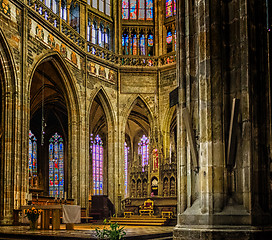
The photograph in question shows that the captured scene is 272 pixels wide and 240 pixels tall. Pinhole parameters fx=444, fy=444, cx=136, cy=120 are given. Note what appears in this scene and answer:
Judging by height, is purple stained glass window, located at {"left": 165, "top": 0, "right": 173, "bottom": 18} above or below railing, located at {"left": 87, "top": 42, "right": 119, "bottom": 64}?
above

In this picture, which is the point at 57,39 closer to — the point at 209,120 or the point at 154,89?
the point at 154,89

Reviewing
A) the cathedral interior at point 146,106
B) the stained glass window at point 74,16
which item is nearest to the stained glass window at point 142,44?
the cathedral interior at point 146,106

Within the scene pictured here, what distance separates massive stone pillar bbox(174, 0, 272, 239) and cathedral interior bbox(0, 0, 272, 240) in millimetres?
17

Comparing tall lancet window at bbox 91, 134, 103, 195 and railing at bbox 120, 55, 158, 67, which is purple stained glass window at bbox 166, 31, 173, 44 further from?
tall lancet window at bbox 91, 134, 103, 195

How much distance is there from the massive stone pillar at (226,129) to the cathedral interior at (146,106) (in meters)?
0.02

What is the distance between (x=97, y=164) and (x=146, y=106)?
8594 millimetres

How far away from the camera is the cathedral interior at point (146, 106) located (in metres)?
6.91

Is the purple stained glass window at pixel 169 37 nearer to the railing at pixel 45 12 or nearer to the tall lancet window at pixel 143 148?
Answer: the railing at pixel 45 12

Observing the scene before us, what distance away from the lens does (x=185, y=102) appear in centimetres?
762

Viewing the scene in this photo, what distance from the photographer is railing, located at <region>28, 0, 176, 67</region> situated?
22562 mm

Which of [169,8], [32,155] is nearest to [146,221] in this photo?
[169,8]

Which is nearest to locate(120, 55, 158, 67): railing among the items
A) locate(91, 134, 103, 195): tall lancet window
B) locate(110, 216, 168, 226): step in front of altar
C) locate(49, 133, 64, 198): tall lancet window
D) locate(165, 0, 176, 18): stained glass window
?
locate(165, 0, 176, 18): stained glass window

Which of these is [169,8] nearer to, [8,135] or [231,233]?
[8,135]

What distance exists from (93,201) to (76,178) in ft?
11.7
